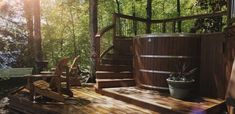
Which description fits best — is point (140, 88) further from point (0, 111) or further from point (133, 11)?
point (133, 11)

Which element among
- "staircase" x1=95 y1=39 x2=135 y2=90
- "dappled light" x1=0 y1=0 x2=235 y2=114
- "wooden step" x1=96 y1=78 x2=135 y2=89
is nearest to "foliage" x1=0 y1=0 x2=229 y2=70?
"staircase" x1=95 y1=39 x2=135 y2=90

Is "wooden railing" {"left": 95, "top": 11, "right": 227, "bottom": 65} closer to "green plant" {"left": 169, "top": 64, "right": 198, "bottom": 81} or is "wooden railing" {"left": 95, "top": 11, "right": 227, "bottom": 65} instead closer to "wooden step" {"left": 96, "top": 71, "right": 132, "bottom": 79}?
"wooden step" {"left": 96, "top": 71, "right": 132, "bottom": 79}

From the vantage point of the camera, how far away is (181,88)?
5430 millimetres

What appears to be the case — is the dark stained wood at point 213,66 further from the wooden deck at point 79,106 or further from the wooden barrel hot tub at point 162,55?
the wooden deck at point 79,106

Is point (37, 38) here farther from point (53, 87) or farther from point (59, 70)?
point (59, 70)

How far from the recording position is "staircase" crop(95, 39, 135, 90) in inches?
278

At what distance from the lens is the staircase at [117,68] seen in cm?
707

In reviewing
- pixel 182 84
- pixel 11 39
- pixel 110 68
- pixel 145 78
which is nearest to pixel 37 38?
pixel 11 39

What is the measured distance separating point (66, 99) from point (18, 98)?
1112 millimetres

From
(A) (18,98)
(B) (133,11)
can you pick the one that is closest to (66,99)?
(A) (18,98)

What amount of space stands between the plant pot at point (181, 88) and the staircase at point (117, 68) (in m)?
1.91

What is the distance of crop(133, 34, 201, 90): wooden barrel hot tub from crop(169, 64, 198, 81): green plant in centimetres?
15

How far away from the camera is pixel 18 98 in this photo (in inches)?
240

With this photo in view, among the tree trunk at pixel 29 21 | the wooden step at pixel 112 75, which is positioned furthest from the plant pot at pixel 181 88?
the tree trunk at pixel 29 21
